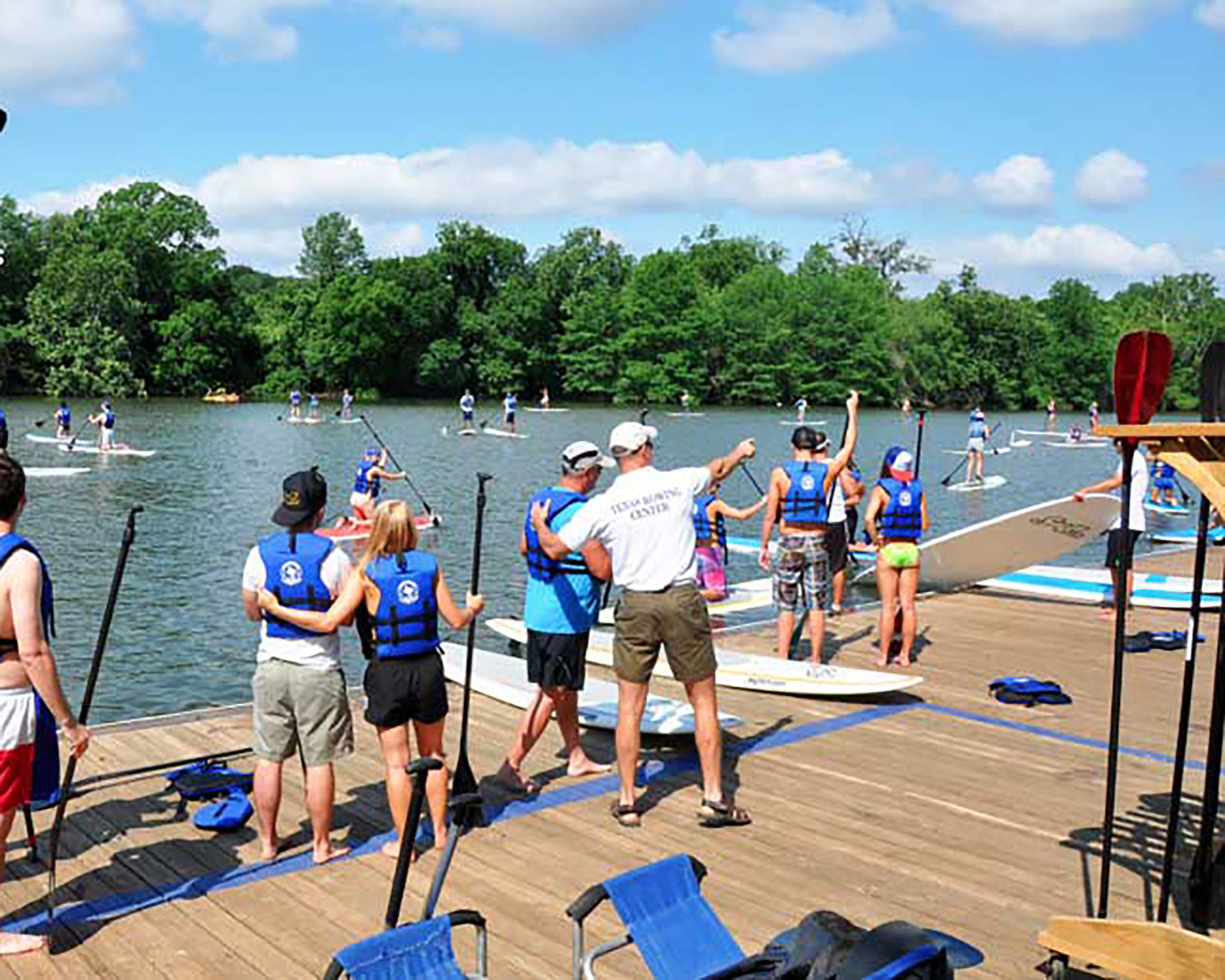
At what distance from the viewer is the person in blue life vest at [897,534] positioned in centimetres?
962

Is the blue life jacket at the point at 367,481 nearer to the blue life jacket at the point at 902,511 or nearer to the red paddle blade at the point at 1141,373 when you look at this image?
the blue life jacket at the point at 902,511

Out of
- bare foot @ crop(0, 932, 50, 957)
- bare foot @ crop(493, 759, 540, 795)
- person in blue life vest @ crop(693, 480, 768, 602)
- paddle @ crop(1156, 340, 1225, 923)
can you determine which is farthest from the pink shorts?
bare foot @ crop(0, 932, 50, 957)

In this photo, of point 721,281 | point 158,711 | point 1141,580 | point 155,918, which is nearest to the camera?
point 155,918

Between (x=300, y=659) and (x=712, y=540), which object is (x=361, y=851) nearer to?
(x=300, y=659)

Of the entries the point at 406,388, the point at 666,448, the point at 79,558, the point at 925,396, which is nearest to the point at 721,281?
the point at 925,396

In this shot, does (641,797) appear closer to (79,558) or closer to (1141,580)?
(1141,580)

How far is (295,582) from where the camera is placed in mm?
5219

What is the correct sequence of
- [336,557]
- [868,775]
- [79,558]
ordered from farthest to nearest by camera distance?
1. [79,558]
2. [868,775]
3. [336,557]

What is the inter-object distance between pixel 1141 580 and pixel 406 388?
278ft

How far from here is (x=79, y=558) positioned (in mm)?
19438

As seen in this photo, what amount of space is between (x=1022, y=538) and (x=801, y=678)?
5547 millimetres

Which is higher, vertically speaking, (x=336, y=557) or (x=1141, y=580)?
(x=336, y=557)

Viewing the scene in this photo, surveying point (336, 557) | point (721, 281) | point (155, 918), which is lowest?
point (155, 918)

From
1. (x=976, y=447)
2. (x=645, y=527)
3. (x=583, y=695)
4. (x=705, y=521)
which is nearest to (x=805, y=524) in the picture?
(x=583, y=695)
